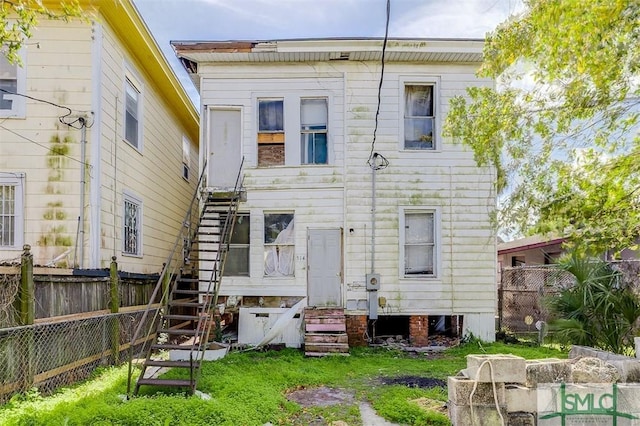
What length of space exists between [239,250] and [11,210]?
14.5 feet

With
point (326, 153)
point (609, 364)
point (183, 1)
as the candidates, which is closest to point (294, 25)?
point (183, 1)

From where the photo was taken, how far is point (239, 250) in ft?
32.1

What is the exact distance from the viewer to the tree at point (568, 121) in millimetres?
4355

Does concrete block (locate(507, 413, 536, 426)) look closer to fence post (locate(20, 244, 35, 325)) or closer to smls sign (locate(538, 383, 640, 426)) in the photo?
smls sign (locate(538, 383, 640, 426))

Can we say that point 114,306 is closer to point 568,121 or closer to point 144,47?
point 144,47

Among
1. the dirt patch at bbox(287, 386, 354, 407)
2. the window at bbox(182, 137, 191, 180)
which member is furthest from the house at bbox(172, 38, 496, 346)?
the window at bbox(182, 137, 191, 180)

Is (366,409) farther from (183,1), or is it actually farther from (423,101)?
(183,1)

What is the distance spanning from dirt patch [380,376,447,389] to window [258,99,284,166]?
5331 mm

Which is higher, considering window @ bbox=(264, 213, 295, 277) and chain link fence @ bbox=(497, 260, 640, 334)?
window @ bbox=(264, 213, 295, 277)

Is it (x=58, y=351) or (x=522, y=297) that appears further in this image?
(x=522, y=297)

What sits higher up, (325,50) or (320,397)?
(325,50)

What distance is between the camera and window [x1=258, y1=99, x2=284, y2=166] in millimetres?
9812

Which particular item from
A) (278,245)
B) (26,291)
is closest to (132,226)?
(278,245)

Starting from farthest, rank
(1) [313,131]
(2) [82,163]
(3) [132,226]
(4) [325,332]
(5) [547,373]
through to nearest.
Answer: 1. (1) [313,131]
2. (3) [132,226]
3. (4) [325,332]
4. (2) [82,163]
5. (5) [547,373]
